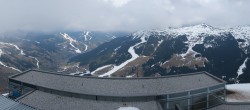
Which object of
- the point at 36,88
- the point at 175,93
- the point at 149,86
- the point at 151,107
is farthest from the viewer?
the point at 36,88

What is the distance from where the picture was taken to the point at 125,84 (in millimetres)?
81312

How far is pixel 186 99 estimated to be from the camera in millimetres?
77125

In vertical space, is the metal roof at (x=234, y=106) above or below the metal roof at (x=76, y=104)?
below

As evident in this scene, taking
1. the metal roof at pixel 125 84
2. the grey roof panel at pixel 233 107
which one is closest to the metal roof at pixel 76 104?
the metal roof at pixel 125 84

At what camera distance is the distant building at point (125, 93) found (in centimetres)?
7212

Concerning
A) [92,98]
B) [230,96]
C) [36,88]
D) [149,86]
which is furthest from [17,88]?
[230,96]

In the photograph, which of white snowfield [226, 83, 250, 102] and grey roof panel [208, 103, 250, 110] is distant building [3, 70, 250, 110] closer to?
grey roof panel [208, 103, 250, 110]

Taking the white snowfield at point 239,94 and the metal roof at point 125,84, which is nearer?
the metal roof at point 125,84

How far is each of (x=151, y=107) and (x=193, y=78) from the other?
2359 centimetres

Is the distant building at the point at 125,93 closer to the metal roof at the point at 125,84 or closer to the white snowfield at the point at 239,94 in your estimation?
the metal roof at the point at 125,84

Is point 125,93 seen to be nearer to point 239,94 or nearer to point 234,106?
point 234,106

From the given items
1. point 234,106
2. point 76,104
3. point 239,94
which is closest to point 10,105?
point 76,104

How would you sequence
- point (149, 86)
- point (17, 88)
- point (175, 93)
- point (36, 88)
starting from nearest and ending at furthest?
point (175, 93)
point (149, 86)
point (36, 88)
point (17, 88)

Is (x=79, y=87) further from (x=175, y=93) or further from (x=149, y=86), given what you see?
(x=175, y=93)
